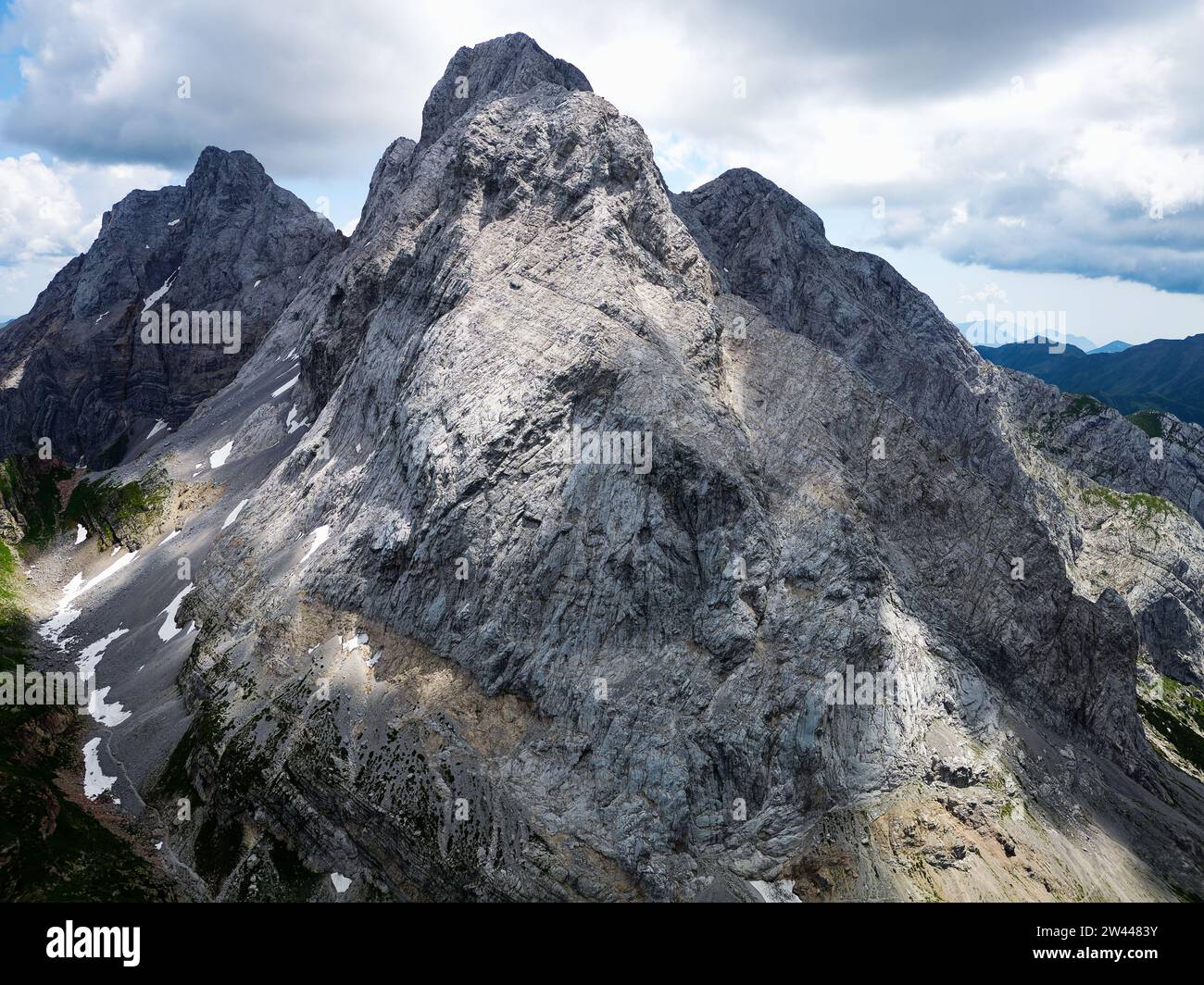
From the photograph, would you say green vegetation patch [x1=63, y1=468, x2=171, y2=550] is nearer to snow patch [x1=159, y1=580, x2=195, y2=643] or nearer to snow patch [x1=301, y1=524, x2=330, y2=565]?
snow patch [x1=159, y1=580, x2=195, y2=643]

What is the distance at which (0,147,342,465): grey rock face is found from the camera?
146 meters

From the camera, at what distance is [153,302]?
511ft

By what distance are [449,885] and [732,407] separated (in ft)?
144

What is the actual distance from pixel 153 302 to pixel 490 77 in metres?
97.2

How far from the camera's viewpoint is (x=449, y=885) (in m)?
45.8

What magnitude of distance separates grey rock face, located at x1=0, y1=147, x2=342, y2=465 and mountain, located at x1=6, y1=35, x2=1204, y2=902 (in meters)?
75.3

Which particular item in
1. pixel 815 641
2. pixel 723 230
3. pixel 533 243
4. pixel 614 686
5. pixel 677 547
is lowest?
pixel 614 686

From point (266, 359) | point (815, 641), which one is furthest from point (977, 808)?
point (266, 359)

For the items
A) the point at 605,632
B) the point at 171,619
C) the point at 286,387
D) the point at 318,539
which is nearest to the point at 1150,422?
the point at 605,632

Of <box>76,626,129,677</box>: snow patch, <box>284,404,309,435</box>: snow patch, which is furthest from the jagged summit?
<box>76,626,129,677</box>: snow patch

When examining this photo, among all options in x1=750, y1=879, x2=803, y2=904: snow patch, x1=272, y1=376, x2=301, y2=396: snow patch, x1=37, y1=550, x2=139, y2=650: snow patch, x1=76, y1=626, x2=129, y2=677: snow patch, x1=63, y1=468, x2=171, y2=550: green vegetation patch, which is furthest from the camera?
x1=272, y1=376, x2=301, y2=396: snow patch

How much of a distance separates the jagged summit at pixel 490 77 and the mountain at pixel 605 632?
2197cm

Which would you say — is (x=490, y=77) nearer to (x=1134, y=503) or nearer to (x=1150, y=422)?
(x=1134, y=503)

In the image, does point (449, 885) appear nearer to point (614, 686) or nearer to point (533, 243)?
point (614, 686)
